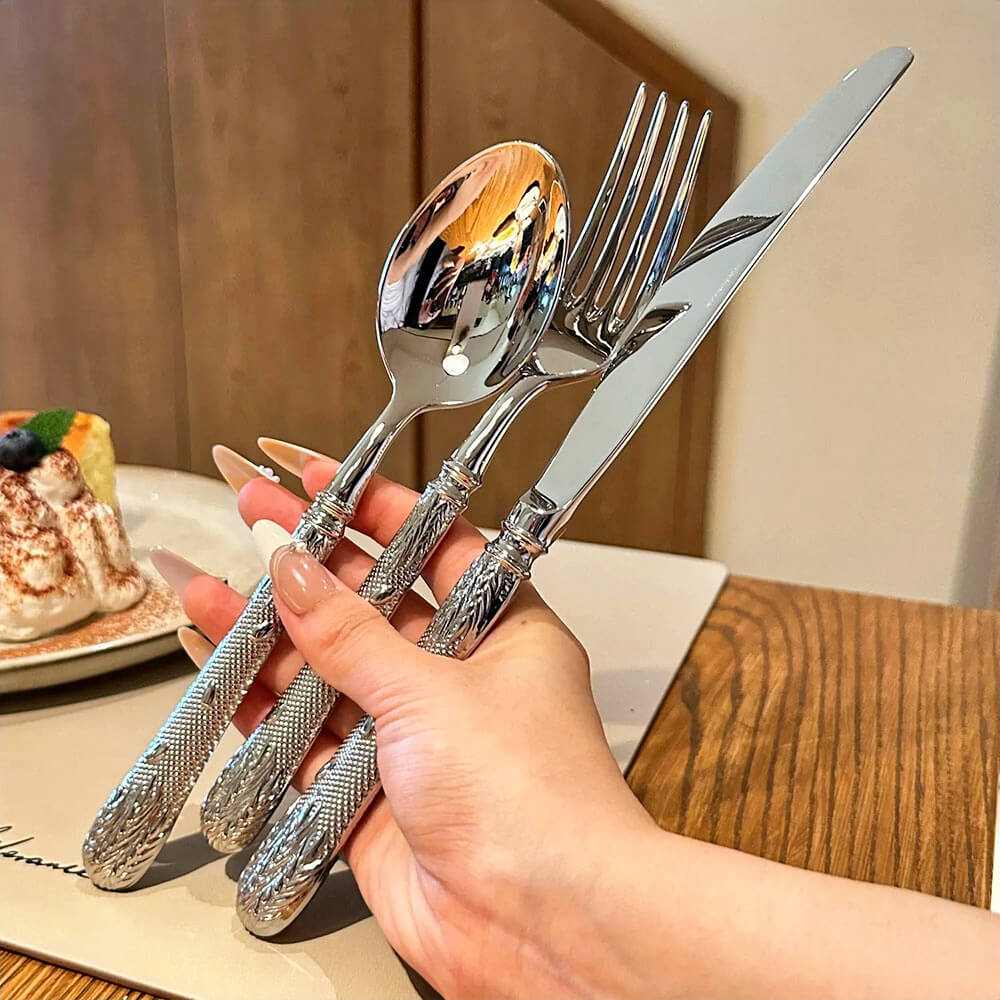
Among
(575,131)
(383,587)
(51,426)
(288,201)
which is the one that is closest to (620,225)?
(383,587)

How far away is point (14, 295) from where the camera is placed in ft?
6.05

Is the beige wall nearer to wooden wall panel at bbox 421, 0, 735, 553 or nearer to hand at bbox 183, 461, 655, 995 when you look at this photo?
wooden wall panel at bbox 421, 0, 735, 553

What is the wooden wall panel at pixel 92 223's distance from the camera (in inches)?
65.1

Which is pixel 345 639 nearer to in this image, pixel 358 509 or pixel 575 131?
pixel 358 509

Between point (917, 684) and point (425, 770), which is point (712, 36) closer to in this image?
point (917, 684)

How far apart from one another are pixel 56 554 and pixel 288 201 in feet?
3.62

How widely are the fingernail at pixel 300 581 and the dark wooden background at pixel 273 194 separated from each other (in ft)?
3.72

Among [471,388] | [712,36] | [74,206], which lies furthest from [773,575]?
[74,206]

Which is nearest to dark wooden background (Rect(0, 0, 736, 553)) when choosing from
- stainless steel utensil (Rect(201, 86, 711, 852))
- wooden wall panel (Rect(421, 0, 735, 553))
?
wooden wall panel (Rect(421, 0, 735, 553))

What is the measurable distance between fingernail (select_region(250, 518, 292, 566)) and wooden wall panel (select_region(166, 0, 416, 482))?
1.15 meters

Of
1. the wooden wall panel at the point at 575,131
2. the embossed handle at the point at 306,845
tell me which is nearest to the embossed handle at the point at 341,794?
the embossed handle at the point at 306,845

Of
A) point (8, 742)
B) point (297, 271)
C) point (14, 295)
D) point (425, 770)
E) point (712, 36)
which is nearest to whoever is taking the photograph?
point (425, 770)

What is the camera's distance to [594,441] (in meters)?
0.43

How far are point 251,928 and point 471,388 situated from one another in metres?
0.24
